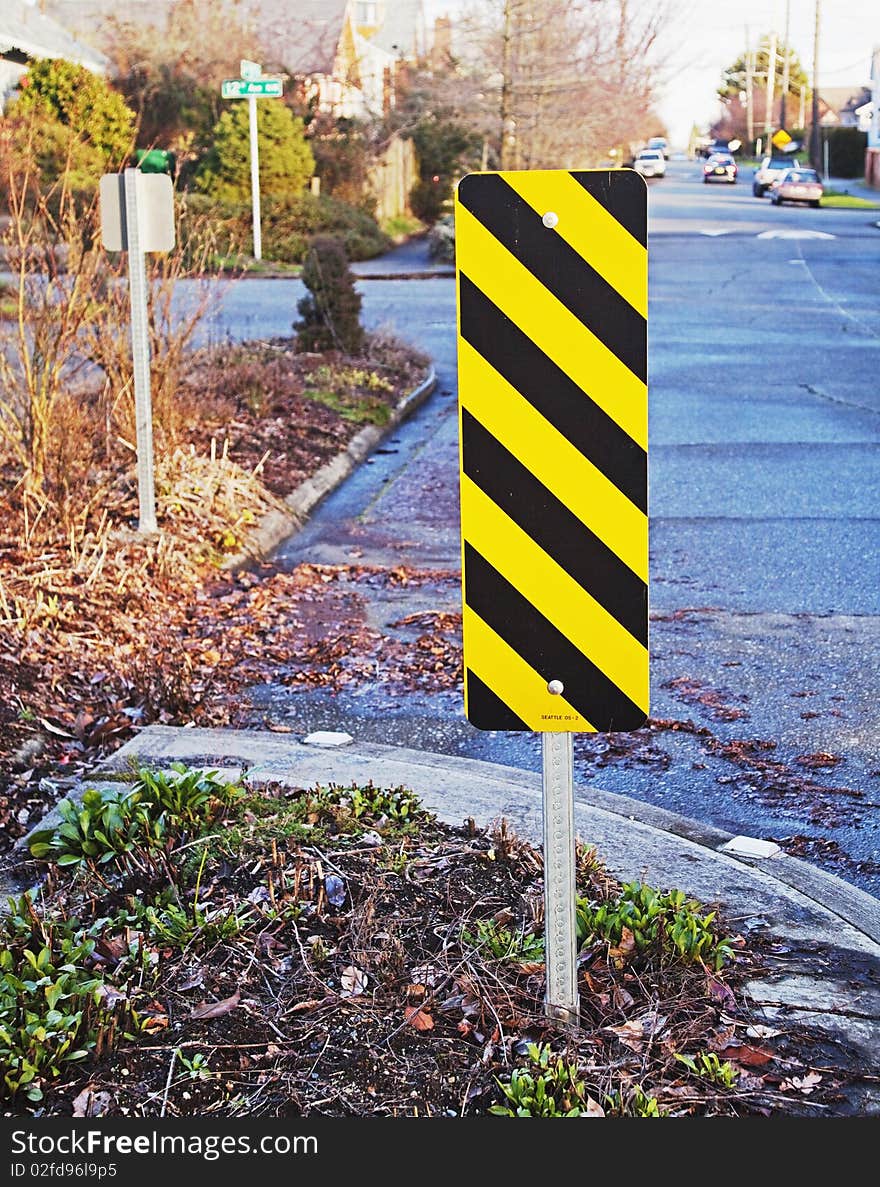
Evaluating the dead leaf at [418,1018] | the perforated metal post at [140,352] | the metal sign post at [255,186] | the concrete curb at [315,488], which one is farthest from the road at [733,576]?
the metal sign post at [255,186]

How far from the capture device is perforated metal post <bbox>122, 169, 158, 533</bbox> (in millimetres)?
8023

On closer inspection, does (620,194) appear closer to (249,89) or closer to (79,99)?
(249,89)

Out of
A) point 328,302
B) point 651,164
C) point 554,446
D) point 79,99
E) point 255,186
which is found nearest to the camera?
point 554,446

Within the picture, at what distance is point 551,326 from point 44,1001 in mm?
1795

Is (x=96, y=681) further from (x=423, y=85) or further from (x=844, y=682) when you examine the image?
(x=423, y=85)

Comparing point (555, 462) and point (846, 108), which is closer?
point (555, 462)

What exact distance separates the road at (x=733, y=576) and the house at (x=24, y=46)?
18.1 m

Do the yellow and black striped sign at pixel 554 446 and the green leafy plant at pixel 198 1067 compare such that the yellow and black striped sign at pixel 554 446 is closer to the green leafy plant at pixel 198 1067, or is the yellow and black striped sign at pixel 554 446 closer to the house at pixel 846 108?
the green leafy plant at pixel 198 1067

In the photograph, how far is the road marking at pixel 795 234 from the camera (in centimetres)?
3550

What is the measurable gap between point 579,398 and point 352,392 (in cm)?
1082

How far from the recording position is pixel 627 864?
4.15 m

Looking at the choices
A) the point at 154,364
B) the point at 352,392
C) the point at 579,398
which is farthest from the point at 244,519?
the point at 579,398

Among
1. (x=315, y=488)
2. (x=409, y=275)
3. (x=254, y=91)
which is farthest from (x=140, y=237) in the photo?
(x=409, y=275)

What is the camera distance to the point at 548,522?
9.86 feet
